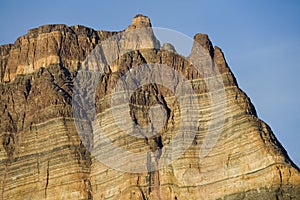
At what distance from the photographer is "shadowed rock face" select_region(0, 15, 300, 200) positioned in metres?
148

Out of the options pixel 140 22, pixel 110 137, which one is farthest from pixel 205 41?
pixel 110 137

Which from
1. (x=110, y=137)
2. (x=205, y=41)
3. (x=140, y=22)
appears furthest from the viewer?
(x=140, y=22)

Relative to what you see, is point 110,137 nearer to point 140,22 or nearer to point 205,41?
point 205,41

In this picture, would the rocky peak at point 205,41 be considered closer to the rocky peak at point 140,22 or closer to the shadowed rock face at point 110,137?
the shadowed rock face at point 110,137

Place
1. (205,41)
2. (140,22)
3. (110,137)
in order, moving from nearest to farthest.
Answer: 1. (110,137)
2. (205,41)
3. (140,22)

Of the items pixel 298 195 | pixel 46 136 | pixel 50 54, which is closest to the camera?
pixel 298 195

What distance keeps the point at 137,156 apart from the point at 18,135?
2291 centimetres

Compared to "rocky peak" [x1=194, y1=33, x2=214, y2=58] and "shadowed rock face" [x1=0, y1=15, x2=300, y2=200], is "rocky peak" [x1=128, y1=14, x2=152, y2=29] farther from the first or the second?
"rocky peak" [x1=194, y1=33, x2=214, y2=58]

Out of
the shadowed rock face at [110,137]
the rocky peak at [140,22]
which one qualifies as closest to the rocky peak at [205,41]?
the shadowed rock face at [110,137]

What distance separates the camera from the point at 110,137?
522 ft

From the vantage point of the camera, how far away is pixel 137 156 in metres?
154

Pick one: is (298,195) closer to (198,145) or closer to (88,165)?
(198,145)

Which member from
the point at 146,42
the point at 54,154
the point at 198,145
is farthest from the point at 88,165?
the point at 146,42

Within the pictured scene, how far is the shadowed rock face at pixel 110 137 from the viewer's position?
484 ft
